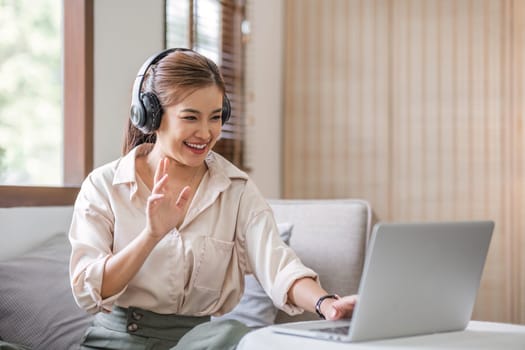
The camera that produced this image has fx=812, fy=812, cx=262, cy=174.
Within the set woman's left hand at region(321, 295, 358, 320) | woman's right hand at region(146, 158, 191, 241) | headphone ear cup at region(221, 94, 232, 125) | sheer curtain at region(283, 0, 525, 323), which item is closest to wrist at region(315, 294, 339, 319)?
woman's left hand at region(321, 295, 358, 320)

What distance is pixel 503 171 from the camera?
13.0ft

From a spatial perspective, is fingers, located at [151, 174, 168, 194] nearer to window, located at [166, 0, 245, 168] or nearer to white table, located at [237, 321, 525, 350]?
white table, located at [237, 321, 525, 350]

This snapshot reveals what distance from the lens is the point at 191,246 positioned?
184cm

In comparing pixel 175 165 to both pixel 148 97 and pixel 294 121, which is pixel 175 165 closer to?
pixel 148 97

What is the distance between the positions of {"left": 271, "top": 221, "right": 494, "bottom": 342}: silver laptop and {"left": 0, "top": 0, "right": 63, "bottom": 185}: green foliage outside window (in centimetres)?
364

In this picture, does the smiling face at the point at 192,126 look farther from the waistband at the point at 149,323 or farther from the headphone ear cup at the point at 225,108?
the waistband at the point at 149,323

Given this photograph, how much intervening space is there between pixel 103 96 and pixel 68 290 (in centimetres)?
93

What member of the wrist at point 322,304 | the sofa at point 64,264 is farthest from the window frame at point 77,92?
the wrist at point 322,304

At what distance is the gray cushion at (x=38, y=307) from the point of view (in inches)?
81.1

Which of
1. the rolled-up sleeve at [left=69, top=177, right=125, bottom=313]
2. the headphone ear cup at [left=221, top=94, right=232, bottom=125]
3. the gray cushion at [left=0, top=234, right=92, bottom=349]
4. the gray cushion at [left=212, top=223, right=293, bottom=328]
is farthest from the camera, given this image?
the gray cushion at [left=212, top=223, right=293, bottom=328]

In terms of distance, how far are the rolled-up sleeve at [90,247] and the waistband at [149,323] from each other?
0.19ft

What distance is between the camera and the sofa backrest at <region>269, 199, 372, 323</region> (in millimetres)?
2385

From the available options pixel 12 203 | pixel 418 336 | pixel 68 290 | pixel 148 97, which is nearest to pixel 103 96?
pixel 12 203

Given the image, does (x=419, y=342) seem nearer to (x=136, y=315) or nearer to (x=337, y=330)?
(x=337, y=330)
